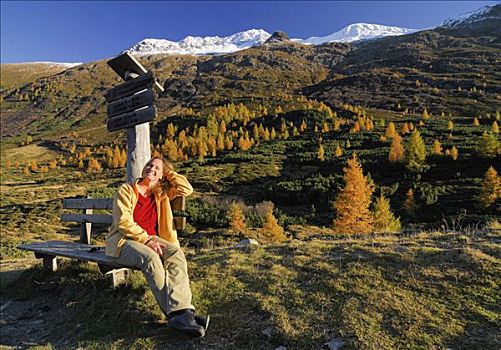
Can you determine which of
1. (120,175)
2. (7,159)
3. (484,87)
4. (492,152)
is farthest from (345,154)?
(7,159)

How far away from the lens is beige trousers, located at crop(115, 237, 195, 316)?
5062 millimetres

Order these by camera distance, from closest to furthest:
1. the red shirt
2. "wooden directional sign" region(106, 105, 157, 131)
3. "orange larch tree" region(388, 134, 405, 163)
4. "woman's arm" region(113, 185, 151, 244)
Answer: "woman's arm" region(113, 185, 151, 244), the red shirt, "wooden directional sign" region(106, 105, 157, 131), "orange larch tree" region(388, 134, 405, 163)

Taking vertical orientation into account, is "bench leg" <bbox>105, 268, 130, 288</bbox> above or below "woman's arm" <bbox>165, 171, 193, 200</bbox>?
below

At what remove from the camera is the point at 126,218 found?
5.47m

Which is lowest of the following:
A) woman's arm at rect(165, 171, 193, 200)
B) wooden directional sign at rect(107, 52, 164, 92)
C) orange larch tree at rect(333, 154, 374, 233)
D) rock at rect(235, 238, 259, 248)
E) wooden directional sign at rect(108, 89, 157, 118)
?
orange larch tree at rect(333, 154, 374, 233)

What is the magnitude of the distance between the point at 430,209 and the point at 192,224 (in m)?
30.1

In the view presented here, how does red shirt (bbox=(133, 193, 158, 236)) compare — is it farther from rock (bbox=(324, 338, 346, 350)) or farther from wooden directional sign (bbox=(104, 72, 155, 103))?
rock (bbox=(324, 338, 346, 350))

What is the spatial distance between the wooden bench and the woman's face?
53 cm

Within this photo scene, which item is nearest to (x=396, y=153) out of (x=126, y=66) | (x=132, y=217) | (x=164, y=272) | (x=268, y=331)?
(x=126, y=66)

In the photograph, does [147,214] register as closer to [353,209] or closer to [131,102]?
[131,102]

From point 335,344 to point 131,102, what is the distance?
19.4 feet

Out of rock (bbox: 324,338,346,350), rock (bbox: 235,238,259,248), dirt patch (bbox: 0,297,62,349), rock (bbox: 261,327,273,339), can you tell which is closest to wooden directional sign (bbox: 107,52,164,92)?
rock (bbox: 235,238,259,248)

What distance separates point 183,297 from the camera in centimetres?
507

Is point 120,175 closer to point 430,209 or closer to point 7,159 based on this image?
point 430,209
